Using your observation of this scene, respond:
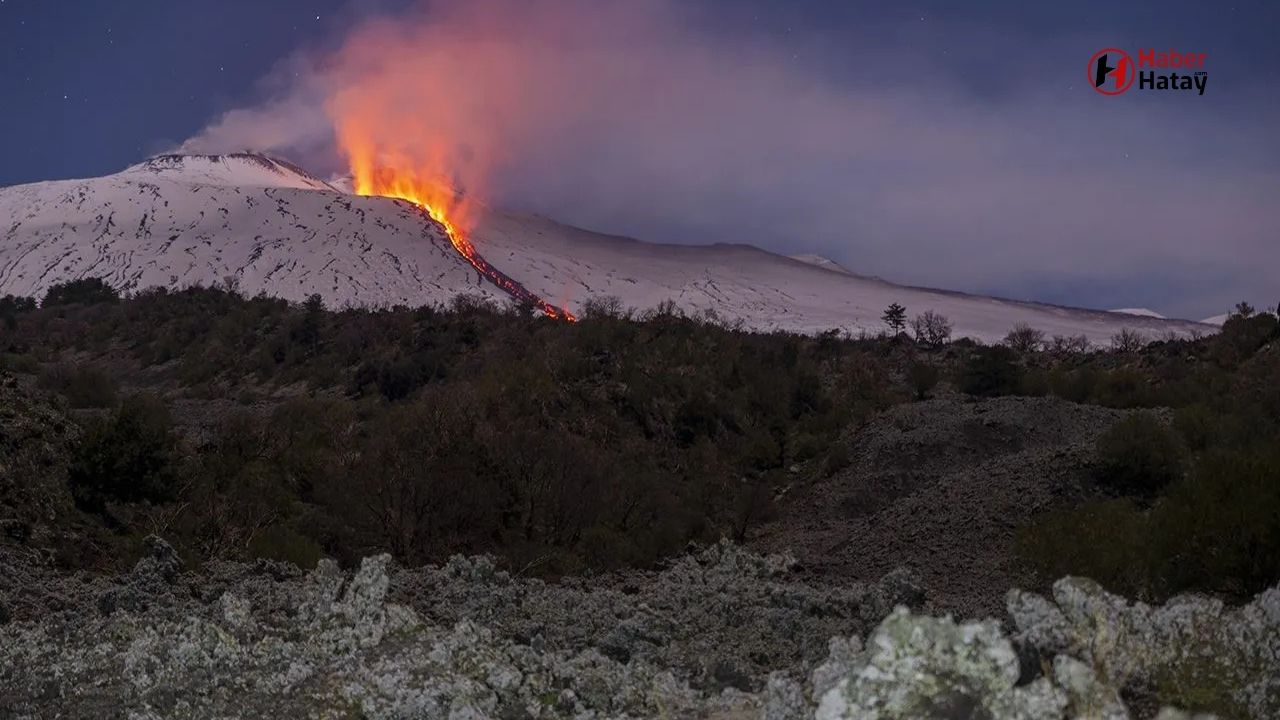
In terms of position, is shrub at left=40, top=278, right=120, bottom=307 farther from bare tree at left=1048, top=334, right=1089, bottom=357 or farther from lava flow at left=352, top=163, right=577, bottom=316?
bare tree at left=1048, top=334, right=1089, bottom=357

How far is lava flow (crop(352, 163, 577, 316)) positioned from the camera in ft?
228

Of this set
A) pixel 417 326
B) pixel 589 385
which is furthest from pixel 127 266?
pixel 589 385

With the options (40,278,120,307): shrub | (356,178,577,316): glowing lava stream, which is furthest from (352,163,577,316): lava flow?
(40,278,120,307): shrub

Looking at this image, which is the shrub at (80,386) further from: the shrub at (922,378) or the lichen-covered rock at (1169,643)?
the lichen-covered rock at (1169,643)

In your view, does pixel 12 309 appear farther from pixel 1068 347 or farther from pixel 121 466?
pixel 121 466

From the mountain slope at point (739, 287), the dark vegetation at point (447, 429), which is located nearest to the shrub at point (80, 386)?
the dark vegetation at point (447, 429)

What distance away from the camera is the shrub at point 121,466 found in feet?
36.8

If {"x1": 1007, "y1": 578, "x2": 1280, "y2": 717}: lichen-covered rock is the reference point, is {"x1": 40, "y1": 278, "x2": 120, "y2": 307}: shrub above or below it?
above

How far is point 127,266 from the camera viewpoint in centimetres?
7706

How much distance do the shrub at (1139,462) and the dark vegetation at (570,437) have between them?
1.3 inches

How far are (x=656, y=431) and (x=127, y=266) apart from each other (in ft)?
219

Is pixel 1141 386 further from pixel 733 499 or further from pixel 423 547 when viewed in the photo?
pixel 423 547

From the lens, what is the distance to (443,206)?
101188 mm

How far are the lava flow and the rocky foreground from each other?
137 feet
